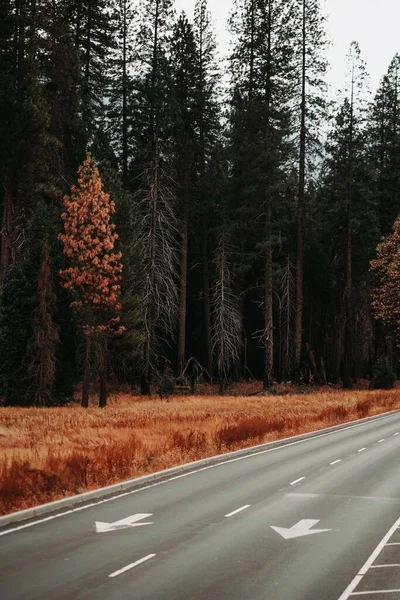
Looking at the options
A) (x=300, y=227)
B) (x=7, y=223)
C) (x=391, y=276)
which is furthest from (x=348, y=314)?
(x=7, y=223)

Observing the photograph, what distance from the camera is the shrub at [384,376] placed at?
55.8 meters

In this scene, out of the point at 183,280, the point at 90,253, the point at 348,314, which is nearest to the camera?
the point at 90,253

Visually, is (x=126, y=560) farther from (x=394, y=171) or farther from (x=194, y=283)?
(x=394, y=171)

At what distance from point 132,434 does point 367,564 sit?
1442cm

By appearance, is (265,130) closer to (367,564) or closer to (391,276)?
(391,276)

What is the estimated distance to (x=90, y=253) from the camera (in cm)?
3831

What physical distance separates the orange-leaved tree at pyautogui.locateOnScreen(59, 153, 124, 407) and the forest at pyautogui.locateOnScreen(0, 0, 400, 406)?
0.11 m

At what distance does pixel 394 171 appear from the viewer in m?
63.4

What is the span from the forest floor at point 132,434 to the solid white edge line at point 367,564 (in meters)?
6.32

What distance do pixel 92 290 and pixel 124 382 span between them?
1749 cm

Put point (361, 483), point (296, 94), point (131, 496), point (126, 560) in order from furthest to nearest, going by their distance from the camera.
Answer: point (296, 94) → point (361, 483) → point (131, 496) → point (126, 560)

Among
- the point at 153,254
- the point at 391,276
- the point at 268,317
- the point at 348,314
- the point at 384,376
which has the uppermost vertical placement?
the point at 153,254

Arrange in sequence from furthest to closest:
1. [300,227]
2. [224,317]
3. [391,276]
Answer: [224,317]
[300,227]
[391,276]

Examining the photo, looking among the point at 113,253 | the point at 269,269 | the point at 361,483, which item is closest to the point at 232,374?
the point at 269,269
